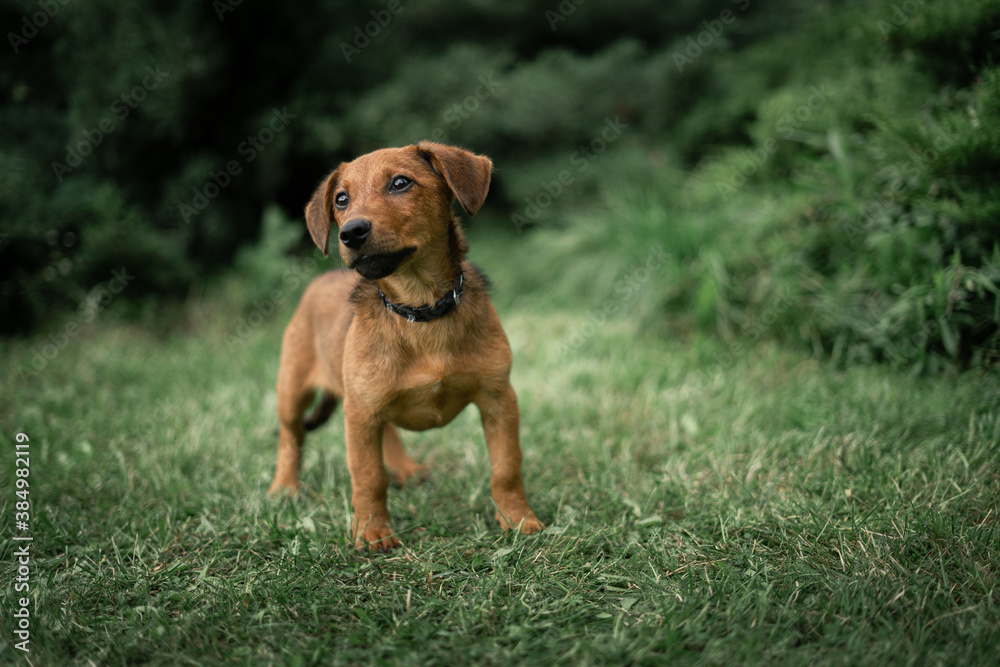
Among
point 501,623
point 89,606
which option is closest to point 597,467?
point 501,623

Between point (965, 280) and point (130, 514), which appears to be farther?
point (965, 280)

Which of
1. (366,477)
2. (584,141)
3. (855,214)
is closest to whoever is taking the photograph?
(366,477)

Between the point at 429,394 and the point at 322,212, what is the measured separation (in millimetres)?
964

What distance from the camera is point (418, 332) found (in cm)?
258

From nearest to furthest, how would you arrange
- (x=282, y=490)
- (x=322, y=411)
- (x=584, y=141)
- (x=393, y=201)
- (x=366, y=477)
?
(x=393, y=201) < (x=366, y=477) < (x=282, y=490) < (x=322, y=411) < (x=584, y=141)

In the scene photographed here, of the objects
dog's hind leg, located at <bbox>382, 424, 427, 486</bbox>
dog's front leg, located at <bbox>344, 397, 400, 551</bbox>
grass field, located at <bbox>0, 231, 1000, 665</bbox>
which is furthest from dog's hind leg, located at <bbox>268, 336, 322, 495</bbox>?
dog's front leg, located at <bbox>344, 397, 400, 551</bbox>

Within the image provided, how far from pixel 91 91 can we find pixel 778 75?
7924 mm

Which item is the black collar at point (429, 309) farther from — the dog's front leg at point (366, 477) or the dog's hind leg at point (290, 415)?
the dog's hind leg at point (290, 415)

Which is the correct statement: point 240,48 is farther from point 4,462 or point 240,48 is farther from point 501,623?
point 501,623

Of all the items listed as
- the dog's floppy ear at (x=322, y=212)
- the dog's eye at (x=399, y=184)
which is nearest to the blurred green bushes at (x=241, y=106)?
the dog's floppy ear at (x=322, y=212)

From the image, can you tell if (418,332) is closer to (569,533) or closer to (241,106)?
(569,533)

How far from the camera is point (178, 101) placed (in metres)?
6.59

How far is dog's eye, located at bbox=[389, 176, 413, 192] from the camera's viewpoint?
246 centimetres

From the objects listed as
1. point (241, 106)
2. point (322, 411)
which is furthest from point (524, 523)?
point (241, 106)
